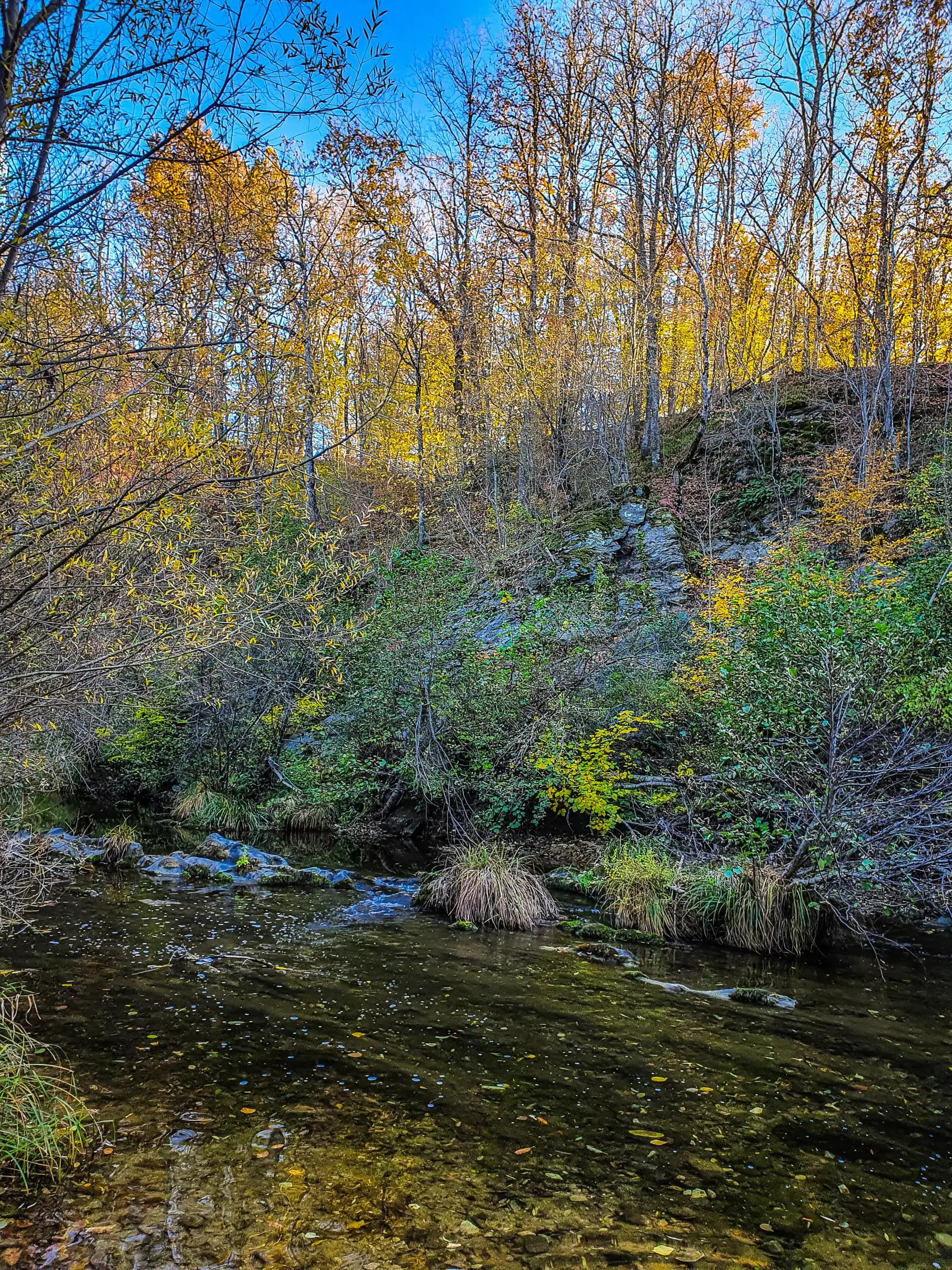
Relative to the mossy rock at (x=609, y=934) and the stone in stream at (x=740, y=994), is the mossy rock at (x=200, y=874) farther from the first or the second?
the stone in stream at (x=740, y=994)

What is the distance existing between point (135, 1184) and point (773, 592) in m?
9.92

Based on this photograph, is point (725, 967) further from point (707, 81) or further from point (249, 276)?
point (707, 81)

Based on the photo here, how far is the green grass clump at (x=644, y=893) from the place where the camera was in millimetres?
9844

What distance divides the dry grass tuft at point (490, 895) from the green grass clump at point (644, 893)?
922 millimetres

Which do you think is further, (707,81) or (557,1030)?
(707,81)

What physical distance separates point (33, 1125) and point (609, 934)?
23.1 feet

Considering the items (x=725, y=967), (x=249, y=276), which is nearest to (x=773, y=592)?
(x=725, y=967)

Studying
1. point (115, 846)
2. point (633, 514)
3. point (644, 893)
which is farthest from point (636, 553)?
point (115, 846)

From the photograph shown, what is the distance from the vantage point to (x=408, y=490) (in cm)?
2558

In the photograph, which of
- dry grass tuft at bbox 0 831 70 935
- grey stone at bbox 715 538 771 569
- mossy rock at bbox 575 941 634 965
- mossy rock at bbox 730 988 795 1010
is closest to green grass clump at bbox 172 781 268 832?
dry grass tuft at bbox 0 831 70 935

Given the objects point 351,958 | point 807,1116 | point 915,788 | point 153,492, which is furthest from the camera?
point 915,788

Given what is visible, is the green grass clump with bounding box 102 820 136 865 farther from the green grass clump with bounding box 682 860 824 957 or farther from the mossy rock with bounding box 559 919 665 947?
the green grass clump with bounding box 682 860 824 957

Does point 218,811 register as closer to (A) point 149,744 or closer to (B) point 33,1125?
(A) point 149,744

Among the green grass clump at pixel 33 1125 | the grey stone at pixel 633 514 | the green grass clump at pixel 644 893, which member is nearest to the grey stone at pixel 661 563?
the grey stone at pixel 633 514
